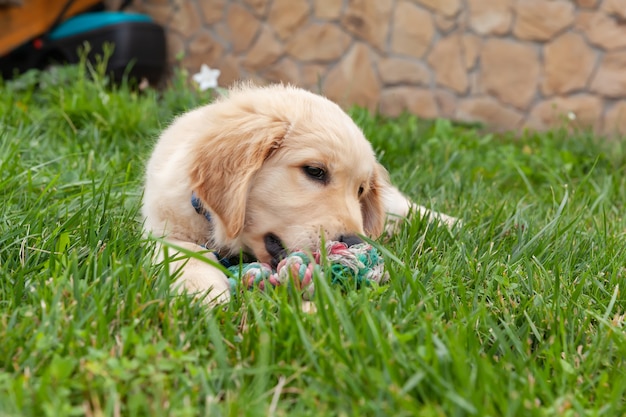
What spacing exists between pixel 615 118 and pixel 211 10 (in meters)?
4.18

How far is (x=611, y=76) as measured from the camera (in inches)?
233

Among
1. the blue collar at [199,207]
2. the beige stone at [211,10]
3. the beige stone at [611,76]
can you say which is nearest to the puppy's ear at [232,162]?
the blue collar at [199,207]

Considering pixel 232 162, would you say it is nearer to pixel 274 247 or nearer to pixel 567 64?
pixel 274 247

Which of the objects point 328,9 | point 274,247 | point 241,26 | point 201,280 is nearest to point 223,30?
point 241,26

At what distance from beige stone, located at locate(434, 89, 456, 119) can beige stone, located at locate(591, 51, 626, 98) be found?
1227 millimetres

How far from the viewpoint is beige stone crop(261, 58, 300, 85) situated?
715cm

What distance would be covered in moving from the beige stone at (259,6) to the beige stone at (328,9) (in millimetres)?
559

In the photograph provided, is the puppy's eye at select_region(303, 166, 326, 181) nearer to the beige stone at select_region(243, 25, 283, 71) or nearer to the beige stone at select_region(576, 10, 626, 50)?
the beige stone at select_region(576, 10, 626, 50)

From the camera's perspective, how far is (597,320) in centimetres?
200

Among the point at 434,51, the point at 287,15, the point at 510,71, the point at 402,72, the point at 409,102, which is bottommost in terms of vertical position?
the point at 409,102

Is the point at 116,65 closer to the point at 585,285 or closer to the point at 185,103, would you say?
the point at 185,103

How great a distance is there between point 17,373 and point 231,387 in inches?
17.5

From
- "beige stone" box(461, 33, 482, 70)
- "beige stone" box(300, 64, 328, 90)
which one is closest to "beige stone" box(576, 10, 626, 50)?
"beige stone" box(461, 33, 482, 70)

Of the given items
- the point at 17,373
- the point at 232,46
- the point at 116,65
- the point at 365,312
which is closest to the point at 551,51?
the point at 232,46
